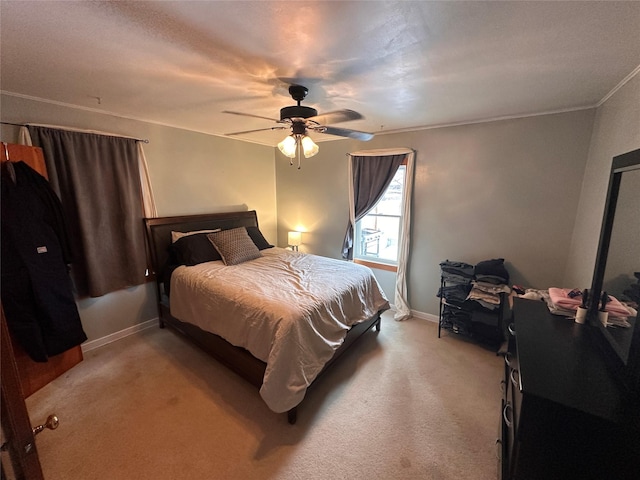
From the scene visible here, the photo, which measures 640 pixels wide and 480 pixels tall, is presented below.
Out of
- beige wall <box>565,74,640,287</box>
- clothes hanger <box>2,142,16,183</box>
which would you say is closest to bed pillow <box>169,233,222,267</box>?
clothes hanger <box>2,142,16,183</box>

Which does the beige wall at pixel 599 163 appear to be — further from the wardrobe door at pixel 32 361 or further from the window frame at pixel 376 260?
the wardrobe door at pixel 32 361

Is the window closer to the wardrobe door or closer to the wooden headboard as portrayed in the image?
the wooden headboard

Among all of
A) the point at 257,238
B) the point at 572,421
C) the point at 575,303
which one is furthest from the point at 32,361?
the point at 575,303

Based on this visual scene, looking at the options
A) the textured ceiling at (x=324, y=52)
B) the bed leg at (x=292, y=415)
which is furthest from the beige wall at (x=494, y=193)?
the bed leg at (x=292, y=415)

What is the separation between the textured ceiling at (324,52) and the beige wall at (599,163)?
6.0 inches

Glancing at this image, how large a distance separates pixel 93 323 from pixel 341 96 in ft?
10.6

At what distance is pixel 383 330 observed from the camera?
3.02 meters

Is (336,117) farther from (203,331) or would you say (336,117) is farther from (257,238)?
(257,238)

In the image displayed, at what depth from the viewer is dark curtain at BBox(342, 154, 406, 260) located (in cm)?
322

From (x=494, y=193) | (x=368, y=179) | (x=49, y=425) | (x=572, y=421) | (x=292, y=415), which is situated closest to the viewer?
(x=49, y=425)

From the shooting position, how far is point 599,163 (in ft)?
6.49

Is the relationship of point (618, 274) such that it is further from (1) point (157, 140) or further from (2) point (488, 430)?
(1) point (157, 140)

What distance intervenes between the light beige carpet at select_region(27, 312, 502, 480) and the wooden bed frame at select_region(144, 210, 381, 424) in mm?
177

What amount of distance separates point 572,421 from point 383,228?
276cm
